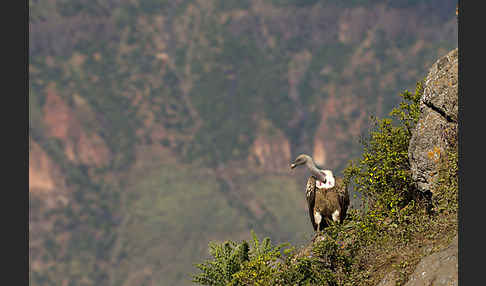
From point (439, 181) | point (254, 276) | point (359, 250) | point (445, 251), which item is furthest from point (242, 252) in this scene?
point (445, 251)

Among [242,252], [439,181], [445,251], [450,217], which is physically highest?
[242,252]

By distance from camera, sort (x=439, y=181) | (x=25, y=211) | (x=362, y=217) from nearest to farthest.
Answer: (x=25, y=211), (x=439, y=181), (x=362, y=217)

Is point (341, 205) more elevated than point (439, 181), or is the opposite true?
point (341, 205)

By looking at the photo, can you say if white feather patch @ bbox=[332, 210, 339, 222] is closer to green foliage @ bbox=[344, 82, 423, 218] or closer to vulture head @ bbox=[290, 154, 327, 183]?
green foliage @ bbox=[344, 82, 423, 218]

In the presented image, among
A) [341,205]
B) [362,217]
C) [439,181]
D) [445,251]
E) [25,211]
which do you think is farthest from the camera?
[341,205]

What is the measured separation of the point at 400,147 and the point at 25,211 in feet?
40.8

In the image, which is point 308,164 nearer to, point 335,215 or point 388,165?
point 335,215

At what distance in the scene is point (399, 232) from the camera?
68.4ft

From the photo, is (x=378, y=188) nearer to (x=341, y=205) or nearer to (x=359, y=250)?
(x=341, y=205)

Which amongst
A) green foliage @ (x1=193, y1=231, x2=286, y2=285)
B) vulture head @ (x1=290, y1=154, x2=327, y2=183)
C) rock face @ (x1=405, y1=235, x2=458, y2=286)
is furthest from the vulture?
rock face @ (x1=405, y1=235, x2=458, y2=286)

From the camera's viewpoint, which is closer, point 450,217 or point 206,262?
point 450,217

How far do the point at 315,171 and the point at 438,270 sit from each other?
272 inches

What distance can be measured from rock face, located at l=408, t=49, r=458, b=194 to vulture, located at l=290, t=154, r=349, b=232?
2616mm

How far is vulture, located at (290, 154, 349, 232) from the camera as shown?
79.9 ft
